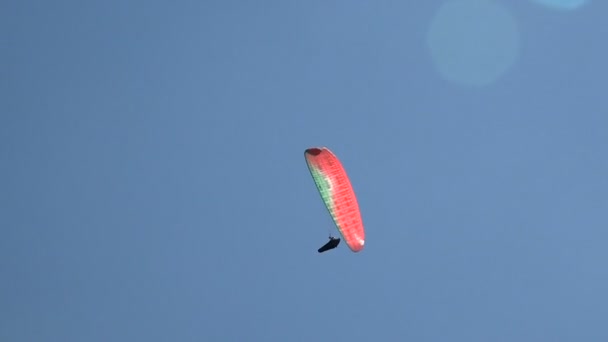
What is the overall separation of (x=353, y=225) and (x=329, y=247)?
125 inches

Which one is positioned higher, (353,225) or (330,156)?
(330,156)

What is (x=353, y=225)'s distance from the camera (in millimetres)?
79812

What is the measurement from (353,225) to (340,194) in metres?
2.72

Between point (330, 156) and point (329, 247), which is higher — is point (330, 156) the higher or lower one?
the higher one

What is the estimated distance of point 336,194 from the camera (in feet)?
265

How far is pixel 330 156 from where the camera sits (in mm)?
81625

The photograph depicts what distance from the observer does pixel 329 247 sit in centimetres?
8169

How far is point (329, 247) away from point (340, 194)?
14.4 ft

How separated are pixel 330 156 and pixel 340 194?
10.5 ft

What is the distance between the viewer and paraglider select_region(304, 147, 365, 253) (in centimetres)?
7931

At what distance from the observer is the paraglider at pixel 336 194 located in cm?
7931
